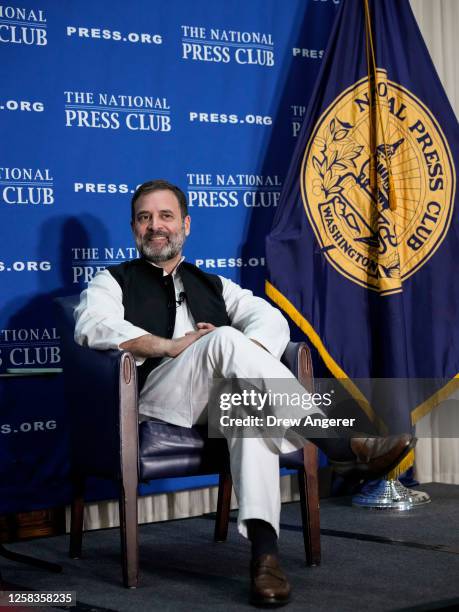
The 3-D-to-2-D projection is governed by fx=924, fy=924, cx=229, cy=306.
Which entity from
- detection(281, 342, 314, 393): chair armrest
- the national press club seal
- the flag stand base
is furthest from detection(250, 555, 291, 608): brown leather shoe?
the national press club seal

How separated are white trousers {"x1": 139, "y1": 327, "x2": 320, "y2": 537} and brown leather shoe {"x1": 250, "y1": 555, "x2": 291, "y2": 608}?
10 centimetres

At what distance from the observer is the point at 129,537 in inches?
109

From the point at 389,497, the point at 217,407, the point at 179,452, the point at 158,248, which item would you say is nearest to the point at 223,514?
the point at 179,452

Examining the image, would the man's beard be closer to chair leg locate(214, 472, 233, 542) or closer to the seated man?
the seated man

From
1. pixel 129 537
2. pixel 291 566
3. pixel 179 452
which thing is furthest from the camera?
pixel 291 566

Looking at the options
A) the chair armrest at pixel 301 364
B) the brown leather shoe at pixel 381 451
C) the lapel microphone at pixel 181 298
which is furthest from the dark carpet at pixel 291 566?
the lapel microphone at pixel 181 298

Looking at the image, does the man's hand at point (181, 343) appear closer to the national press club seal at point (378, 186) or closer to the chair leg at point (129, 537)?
the chair leg at point (129, 537)

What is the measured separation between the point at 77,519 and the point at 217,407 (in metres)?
0.82

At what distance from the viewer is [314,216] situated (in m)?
4.15

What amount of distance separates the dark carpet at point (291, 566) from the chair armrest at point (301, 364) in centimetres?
60

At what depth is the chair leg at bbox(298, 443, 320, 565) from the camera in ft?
9.88

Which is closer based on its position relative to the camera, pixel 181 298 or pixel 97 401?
pixel 97 401

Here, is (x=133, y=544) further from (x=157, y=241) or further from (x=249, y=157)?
(x=249, y=157)

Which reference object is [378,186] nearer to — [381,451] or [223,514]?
[381,451]
